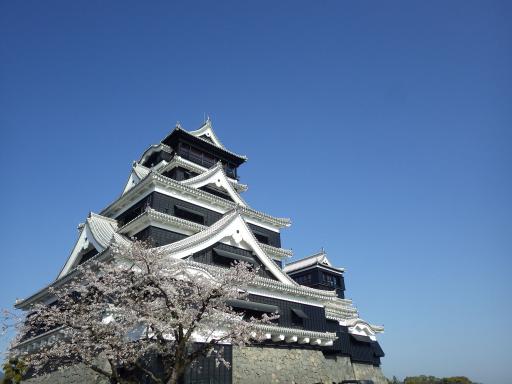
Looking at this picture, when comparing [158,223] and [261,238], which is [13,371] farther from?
[261,238]

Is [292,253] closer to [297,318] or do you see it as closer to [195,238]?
[297,318]

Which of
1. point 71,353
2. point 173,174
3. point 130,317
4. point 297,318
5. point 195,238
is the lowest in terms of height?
point 71,353

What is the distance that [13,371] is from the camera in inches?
Answer: 640

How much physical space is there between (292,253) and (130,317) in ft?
54.1

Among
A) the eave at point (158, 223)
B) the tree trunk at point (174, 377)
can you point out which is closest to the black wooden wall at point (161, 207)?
the eave at point (158, 223)

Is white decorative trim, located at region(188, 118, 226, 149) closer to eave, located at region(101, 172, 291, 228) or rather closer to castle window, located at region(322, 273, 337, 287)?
eave, located at region(101, 172, 291, 228)

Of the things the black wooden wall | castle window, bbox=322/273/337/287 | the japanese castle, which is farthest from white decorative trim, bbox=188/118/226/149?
castle window, bbox=322/273/337/287

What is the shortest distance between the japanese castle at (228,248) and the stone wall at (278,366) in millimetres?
43

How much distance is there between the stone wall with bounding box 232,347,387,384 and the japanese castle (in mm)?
43

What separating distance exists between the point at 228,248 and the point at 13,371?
36.1ft

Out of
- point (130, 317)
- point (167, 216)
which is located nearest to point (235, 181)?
point (167, 216)

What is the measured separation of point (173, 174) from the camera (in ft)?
83.6

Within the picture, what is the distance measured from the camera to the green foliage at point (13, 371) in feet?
52.7

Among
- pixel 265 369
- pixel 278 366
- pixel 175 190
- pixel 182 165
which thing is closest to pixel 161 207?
pixel 175 190
